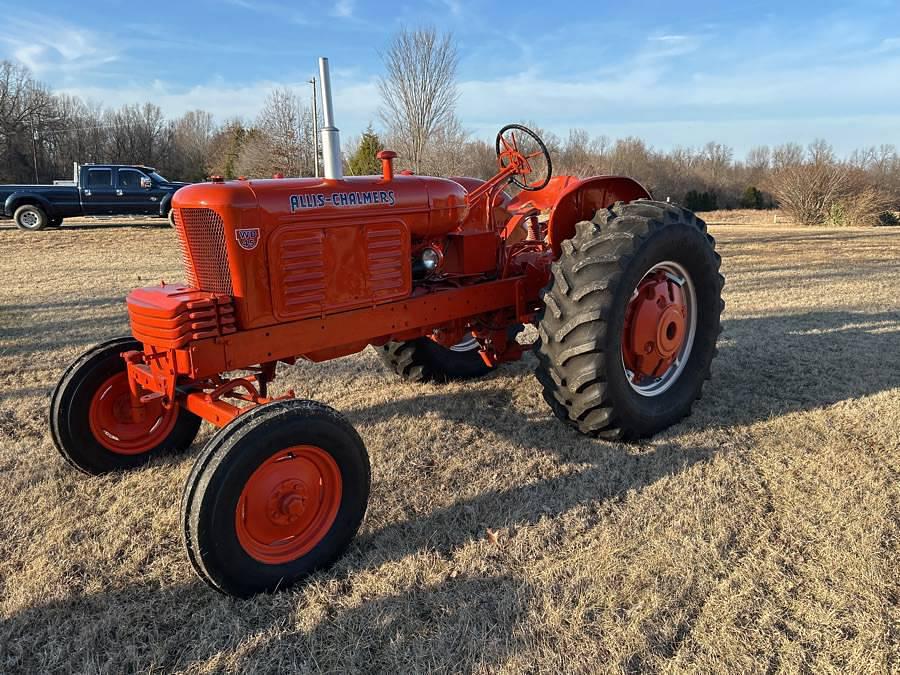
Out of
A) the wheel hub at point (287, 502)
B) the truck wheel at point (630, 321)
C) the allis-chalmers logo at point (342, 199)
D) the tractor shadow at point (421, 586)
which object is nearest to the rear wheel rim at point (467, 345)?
the tractor shadow at point (421, 586)

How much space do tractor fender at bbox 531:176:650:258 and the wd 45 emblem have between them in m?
1.83

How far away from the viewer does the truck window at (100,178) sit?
15.3m

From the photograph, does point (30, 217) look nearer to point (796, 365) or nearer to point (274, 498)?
point (274, 498)

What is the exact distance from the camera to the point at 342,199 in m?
2.81

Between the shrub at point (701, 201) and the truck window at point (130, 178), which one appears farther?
the shrub at point (701, 201)

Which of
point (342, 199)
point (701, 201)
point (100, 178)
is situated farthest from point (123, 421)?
point (701, 201)

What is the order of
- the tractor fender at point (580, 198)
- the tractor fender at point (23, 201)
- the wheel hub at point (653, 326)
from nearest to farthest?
1. the wheel hub at point (653, 326)
2. the tractor fender at point (580, 198)
3. the tractor fender at point (23, 201)

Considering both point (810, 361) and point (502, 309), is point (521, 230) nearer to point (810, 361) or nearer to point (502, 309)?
point (502, 309)

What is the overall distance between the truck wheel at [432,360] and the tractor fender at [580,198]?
1084 mm

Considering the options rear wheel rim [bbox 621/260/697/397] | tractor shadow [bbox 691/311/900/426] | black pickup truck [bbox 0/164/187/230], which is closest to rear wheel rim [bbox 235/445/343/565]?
rear wheel rim [bbox 621/260/697/397]

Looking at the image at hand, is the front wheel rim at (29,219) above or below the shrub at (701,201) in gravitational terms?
below

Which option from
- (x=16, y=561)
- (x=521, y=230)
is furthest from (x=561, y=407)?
(x=16, y=561)

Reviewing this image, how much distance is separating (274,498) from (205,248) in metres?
1.11

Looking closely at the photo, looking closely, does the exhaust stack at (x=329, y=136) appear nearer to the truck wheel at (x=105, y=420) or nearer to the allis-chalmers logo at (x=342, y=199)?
the allis-chalmers logo at (x=342, y=199)
